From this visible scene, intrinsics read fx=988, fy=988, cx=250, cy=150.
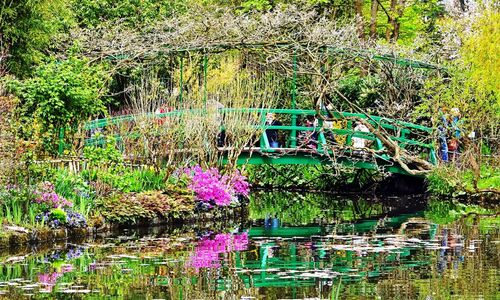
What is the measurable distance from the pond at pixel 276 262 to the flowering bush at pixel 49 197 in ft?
2.58

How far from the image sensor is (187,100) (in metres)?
20.6

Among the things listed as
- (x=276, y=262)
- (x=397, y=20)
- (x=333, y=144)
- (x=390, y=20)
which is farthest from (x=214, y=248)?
(x=390, y=20)

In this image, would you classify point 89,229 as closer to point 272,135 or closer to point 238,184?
point 238,184

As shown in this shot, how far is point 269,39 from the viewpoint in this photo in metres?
22.7

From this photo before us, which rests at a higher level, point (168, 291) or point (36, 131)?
point (36, 131)

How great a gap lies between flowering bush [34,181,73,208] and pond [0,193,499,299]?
0.79 m

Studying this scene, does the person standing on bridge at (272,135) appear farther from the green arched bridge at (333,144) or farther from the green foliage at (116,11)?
the green foliage at (116,11)

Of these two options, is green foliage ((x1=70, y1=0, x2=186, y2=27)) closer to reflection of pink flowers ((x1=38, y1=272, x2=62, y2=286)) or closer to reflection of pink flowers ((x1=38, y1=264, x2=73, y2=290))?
reflection of pink flowers ((x1=38, y1=264, x2=73, y2=290))

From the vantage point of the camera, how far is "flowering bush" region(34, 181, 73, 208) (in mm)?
15766

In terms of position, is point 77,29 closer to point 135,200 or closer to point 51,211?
point 135,200

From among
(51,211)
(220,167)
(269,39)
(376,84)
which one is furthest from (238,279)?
(376,84)

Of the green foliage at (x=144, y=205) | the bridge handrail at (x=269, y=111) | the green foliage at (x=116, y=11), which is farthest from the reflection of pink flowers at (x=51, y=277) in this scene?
the green foliage at (x=116, y=11)

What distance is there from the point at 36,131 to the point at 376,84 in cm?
1217

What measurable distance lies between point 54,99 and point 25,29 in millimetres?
5039
